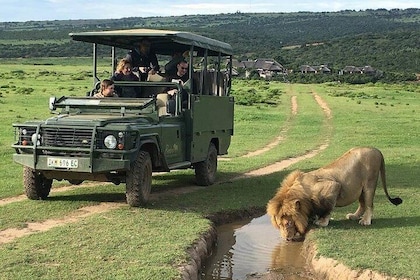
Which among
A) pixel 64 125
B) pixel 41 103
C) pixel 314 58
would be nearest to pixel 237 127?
pixel 41 103

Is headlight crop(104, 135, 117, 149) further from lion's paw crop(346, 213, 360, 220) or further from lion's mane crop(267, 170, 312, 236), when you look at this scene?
lion's paw crop(346, 213, 360, 220)

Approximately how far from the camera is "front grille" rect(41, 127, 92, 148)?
31.2 feet

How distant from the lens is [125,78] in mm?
12383

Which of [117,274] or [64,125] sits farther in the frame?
[64,125]

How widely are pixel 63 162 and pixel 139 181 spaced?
3.78ft

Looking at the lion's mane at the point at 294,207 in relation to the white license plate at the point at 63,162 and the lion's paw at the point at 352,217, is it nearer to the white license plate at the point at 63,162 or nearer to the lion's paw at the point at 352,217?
the lion's paw at the point at 352,217

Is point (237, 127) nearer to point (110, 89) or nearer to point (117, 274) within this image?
point (110, 89)

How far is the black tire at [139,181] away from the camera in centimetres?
977

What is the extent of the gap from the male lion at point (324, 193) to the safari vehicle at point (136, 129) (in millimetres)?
2312

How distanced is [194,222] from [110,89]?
3405 millimetres

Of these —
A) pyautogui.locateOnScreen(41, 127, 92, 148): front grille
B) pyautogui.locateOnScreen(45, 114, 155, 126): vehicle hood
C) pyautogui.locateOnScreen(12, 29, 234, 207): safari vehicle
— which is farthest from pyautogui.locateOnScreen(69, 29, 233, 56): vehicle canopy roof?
pyautogui.locateOnScreen(41, 127, 92, 148): front grille

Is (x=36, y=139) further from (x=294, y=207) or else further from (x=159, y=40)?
(x=294, y=207)

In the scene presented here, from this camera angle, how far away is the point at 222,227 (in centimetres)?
Answer: 1012

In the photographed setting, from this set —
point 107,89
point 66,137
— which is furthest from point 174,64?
point 66,137
